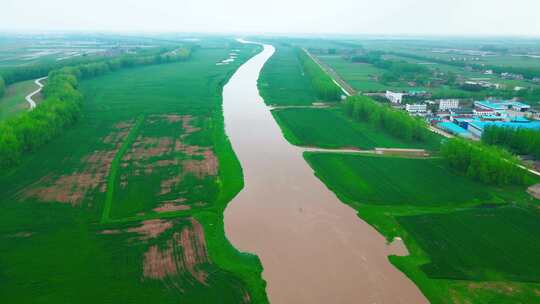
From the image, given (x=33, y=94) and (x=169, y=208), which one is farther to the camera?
(x=33, y=94)

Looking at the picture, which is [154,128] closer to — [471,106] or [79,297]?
[79,297]

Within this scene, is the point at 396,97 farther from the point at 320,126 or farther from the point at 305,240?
the point at 305,240

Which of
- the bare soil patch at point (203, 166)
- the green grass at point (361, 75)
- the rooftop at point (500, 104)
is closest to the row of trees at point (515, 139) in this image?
the rooftop at point (500, 104)

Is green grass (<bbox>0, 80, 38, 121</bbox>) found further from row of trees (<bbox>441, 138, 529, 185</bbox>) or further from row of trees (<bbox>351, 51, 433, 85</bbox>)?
row of trees (<bbox>351, 51, 433, 85</bbox>)

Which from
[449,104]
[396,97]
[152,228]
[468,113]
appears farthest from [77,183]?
[449,104]

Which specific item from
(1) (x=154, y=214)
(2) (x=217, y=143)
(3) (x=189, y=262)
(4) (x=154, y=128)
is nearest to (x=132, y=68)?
(4) (x=154, y=128)

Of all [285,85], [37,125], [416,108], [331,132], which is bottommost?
[331,132]
